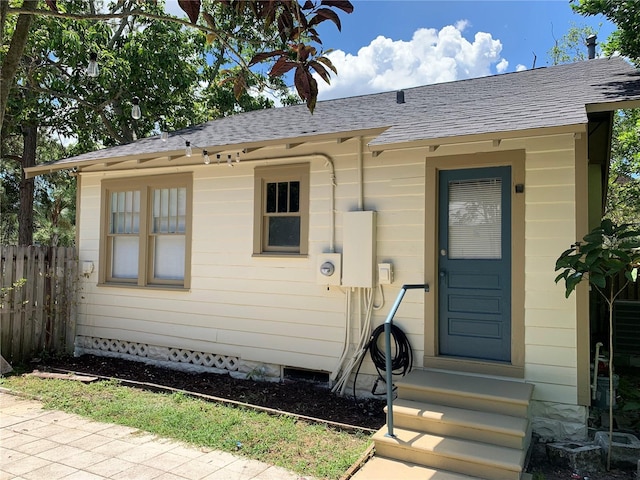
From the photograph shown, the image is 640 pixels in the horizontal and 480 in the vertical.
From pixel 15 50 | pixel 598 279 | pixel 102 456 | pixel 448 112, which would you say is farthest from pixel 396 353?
pixel 15 50

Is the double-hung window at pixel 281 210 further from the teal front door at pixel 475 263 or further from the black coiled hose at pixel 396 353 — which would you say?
the teal front door at pixel 475 263

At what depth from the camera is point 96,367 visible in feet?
21.2

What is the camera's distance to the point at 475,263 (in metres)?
4.54

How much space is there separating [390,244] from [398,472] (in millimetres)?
2368

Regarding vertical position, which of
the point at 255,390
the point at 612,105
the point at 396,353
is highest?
the point at 612,105

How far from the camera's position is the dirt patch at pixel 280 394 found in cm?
364

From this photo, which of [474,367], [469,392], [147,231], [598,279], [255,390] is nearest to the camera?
[598,279]

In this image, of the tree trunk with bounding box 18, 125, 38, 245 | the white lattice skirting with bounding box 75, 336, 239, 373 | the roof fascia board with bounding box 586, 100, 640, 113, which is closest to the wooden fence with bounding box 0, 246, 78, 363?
the white lattice skirting with bounding box 75, 336, 239, 373

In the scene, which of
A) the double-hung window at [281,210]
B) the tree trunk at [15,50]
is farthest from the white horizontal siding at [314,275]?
the tree trunk at [15,50]

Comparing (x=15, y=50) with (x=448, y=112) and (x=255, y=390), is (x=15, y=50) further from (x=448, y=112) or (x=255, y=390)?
(x=255, y=390)

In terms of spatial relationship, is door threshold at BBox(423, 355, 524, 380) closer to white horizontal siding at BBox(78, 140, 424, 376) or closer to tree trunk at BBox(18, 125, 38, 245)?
white horizontal siding at BBox(78, 140, 424, 376)

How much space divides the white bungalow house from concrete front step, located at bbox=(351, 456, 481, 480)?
0.05 meters

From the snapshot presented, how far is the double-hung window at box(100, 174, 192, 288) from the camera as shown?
21.6 feet

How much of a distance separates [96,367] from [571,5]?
7990 millimetres
